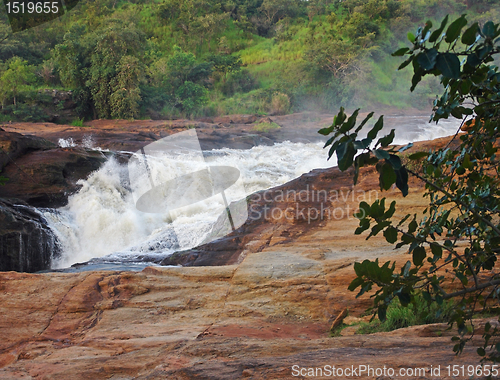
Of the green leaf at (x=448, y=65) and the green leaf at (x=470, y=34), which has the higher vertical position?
the green leaf at (x=470, y=34)

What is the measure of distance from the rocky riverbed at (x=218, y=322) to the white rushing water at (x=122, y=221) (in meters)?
2.33

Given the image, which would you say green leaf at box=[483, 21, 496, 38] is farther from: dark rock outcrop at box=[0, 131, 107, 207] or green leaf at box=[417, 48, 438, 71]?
dark rock outcrop at box=[0, 131, 107, 207]

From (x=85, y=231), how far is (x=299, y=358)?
7826 mm

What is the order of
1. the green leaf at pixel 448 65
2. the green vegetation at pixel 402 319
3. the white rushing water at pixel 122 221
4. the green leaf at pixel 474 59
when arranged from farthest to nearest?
the white rushing water at pixel 122 221 → the green vegetation at pixel 402 319 → the green leaf at pixel 474 59 → the green leaf at pixel 448 65

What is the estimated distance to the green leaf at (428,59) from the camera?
3.19ft

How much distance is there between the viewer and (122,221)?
30.7 ft

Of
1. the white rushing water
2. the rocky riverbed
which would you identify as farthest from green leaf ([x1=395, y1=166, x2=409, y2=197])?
the white rushing water

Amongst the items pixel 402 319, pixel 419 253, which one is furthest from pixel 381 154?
pixel 402 319

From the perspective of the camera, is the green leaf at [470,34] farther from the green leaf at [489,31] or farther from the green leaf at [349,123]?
the green leaf at [349,123]

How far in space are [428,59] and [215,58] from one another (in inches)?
1113

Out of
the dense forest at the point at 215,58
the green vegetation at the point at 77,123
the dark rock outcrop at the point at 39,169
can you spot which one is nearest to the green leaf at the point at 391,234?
the dark rock outcrop at the point at 39,169

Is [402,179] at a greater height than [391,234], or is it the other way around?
[402,179]

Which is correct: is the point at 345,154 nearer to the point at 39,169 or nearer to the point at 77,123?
the point at 39,169

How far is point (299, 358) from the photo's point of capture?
2230mm
